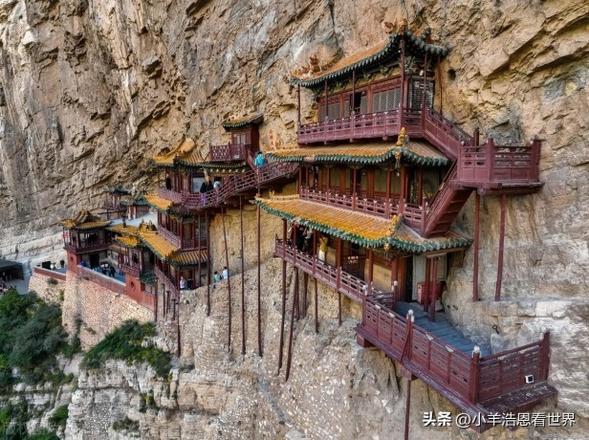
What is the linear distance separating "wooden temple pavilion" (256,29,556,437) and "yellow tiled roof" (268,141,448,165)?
0.05 metres

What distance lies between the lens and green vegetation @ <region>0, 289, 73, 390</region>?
82.0ft

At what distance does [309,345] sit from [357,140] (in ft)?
23.6

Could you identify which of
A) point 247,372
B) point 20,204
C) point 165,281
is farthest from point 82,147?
point 247,372

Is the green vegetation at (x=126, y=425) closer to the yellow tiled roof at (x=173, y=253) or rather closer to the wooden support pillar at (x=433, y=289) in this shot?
the yellow tiled roof at (x=173, y=253)

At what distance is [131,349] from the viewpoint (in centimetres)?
2150

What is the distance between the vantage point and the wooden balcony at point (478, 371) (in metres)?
7.44

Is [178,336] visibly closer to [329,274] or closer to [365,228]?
[329,274]

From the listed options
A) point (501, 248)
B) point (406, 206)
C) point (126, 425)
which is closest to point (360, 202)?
point (406, 206)

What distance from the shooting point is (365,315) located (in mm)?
10727

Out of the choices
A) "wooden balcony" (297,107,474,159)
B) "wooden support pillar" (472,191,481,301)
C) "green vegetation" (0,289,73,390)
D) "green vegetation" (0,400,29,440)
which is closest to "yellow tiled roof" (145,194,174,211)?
"green vegetation" (0,289,73,390)

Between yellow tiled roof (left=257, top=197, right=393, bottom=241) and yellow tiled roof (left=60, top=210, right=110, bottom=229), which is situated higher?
yellow tiled roof (left=257, top=197, right=393, bottom=241)

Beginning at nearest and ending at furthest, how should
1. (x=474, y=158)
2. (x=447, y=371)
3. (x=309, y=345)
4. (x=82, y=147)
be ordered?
(x=447, y=371), (x=474, y=158), (x=309, y=345), (x=82, y=147)

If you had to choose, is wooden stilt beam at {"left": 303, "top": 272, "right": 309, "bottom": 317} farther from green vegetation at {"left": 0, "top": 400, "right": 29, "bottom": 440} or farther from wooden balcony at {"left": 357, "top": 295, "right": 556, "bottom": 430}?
green vegetation at {"left": 0, "top": 400, "right": 29, "bottom": 440}

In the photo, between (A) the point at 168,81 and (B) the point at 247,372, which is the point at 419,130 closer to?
(B) the point at 247,372
